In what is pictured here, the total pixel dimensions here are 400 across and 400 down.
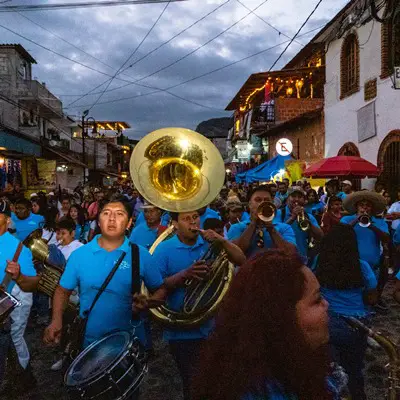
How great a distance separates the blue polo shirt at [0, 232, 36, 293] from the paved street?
4.81ft

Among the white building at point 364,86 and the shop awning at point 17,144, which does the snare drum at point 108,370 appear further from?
the shop awning at point 17,144

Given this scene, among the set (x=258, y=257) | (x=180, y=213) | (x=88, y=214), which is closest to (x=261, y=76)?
(x=88, y=214)

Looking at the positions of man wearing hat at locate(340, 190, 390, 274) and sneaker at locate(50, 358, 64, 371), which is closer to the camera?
sneaker at locate(50, 358, 64, 371)

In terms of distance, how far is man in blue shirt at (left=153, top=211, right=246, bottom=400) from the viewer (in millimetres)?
3289

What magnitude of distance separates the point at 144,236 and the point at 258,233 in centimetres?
226

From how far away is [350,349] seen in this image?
3.31 m

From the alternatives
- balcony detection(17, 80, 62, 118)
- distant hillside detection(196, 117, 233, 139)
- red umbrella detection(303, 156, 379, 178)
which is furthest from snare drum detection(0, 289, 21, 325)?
distant hillside detection(196, 117, 233, 139)

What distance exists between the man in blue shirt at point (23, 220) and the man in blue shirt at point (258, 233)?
4008 millimetres

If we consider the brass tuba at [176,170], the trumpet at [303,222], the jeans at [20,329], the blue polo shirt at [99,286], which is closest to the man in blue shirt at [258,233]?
the brass tuba at [176,170]

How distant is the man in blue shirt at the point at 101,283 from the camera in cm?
310

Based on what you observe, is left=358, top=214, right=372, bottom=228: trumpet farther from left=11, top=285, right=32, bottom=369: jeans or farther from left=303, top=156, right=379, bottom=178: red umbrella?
left=303, top=156, right=379, bottom=178: red umbrella

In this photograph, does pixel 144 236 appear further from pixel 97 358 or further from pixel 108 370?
pixel 108 370

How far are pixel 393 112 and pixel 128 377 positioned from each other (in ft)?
40.9

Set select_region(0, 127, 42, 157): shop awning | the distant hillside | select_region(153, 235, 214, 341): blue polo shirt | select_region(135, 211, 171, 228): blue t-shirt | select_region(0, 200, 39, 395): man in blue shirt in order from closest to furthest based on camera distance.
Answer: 1. select_region(153, 235, 214, 341): blue polo shirt
2. select_region(0, 200, 39, 395): man in blue shirt
3. select_region(135, 211, 171, 228): blue t-shirt
4. select_region(0, 127, 42, 157): shop awning
5. the distant hillside
